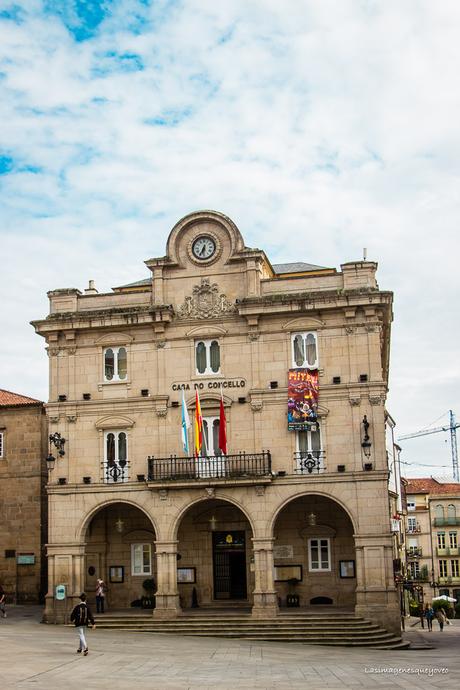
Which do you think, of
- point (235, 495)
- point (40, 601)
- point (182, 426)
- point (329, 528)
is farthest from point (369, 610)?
point (40, 601)

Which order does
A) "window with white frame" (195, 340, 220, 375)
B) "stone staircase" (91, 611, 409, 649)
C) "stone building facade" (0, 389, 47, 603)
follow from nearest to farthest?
1. "stone staircase" (91, 611, 409, 649)
2. "window with white frame" (195, 340, 220, 375)
3. "stone building facade" (0, 389, 47, 603)

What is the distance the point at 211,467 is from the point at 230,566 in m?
4.53

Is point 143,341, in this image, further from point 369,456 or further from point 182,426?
point 369,456

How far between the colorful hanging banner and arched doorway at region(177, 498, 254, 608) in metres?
4.67

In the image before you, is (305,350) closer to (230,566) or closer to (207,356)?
(207,356)

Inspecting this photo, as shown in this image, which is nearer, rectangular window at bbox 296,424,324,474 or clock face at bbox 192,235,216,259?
rectangular window at bbox 296,424,324,474

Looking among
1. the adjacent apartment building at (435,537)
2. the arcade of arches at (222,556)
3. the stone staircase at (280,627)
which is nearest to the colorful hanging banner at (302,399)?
the arcade of arches at (222,556)

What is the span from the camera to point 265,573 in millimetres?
34406

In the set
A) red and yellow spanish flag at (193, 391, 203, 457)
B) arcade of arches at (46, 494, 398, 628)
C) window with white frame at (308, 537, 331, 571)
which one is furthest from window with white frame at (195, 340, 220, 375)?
window with white frame at (308, 537, 331, 571)

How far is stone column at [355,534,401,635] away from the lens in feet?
109

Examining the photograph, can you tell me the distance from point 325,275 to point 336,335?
247 centimetres

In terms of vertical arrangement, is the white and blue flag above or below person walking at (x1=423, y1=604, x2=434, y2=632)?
above

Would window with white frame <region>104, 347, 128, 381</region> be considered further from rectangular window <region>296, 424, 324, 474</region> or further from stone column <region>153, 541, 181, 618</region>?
rectangular window <region>296, 424, 324, 474</region>

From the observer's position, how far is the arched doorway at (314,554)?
35844 millimetres
